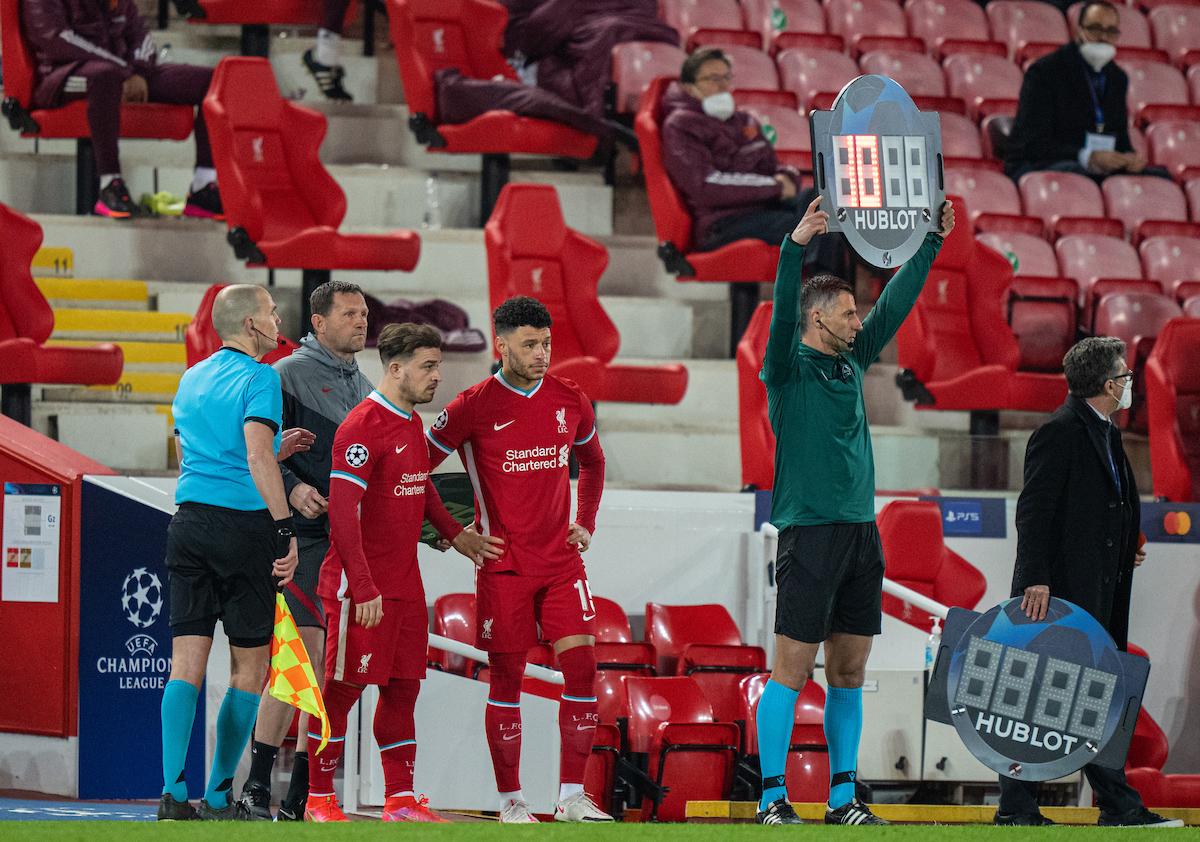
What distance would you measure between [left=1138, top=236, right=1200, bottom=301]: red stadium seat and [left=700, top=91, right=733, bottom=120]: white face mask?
245 cm

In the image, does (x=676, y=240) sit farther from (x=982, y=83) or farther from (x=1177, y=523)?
(x=982, y=83)

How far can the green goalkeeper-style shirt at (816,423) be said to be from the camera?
372 centimetres

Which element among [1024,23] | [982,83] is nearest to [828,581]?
[982,83]

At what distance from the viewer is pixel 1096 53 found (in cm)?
810

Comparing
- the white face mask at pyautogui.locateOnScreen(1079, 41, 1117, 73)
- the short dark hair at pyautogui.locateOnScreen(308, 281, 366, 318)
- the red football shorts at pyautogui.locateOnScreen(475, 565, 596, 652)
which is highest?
the white face mask at pyautogui.locateOnScreen(1079, 41, 1117, 73)

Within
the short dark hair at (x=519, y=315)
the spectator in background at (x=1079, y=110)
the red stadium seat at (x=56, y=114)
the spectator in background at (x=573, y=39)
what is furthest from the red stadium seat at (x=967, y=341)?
the red stadium seat at (x=56, y=114)

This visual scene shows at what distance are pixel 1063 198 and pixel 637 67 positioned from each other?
2475 mm

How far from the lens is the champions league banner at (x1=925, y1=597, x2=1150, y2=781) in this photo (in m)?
3.91

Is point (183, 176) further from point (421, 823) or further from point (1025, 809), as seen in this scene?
point (1025, 809)

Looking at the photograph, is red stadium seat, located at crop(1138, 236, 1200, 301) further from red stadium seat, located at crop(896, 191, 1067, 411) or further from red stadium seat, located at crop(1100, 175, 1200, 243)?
red stadium seat, located at crop(896, 191, 1067, 411)

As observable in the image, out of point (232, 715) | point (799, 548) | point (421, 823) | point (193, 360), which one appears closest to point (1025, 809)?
point (799, 548)

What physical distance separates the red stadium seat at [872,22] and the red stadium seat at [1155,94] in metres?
1.37

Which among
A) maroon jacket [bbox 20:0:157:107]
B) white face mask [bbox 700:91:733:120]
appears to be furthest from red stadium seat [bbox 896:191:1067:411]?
maroon jacket [bbox 20:0:157:107]

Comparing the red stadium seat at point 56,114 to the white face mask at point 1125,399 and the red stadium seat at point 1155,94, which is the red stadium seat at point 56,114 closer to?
the white face mask at point 1125,399
